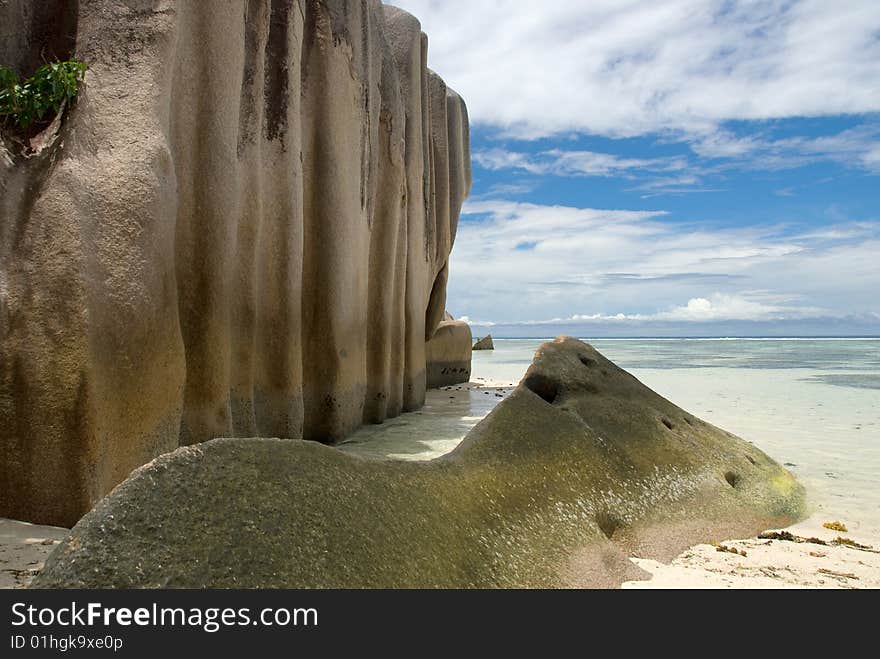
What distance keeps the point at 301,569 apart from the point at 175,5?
3384 mm

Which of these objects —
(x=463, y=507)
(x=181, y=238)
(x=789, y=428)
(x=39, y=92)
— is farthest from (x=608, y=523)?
(x=789, y=428)

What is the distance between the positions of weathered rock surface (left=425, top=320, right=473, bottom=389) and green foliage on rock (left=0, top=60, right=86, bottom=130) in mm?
8446

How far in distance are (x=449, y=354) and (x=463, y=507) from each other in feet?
32.2

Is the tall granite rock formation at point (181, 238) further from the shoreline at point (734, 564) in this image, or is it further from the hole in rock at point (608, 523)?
the hole in rock at point (608, 523)

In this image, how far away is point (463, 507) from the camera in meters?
2.17

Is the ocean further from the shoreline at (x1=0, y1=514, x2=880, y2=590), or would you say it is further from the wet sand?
the wet sand

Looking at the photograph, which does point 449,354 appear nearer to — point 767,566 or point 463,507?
point 767,566

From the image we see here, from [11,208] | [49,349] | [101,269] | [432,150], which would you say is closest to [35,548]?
[49,349]

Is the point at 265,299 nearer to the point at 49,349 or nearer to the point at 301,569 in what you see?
the point at 49,349

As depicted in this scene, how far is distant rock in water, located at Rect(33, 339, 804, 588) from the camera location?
4.85ft

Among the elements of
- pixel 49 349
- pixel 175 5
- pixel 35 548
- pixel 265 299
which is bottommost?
pixel 35 548

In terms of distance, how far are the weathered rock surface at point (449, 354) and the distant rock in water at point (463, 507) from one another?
7.95 meters

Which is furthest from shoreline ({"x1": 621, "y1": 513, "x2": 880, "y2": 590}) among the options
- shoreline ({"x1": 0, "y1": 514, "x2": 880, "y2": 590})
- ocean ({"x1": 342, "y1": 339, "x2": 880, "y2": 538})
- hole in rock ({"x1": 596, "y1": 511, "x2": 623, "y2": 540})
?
ocean ({"x1": 342, "y1": 339, "x2": 880, "y2": 538})

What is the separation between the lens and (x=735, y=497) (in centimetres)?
344
